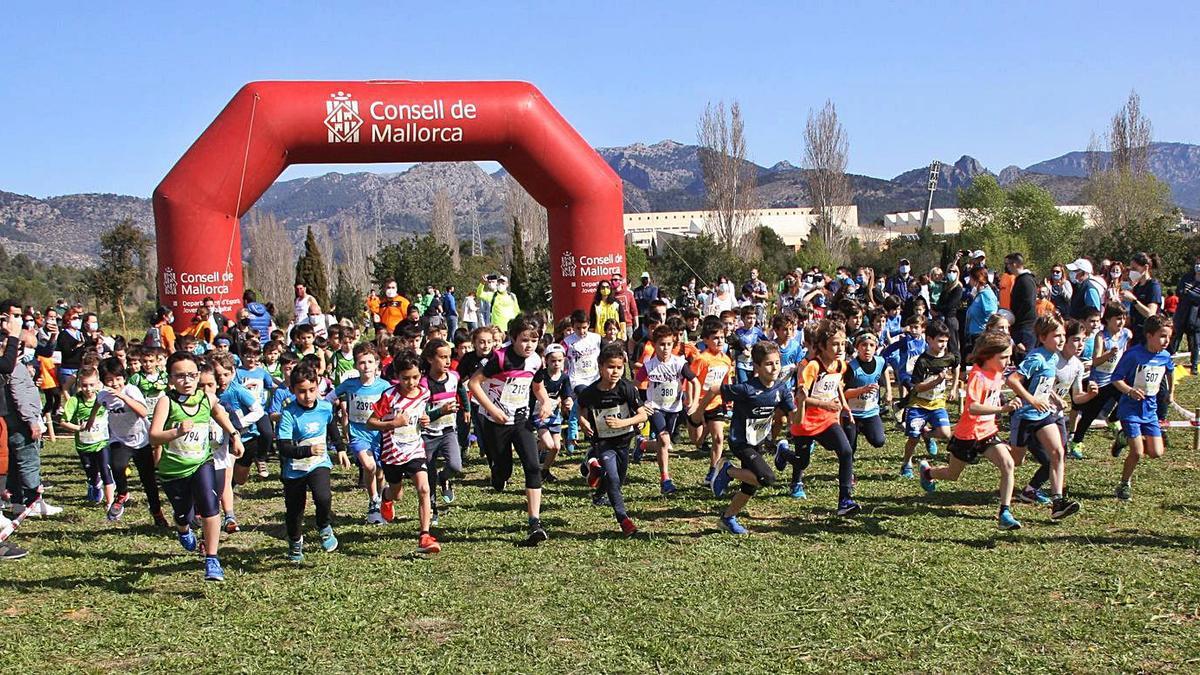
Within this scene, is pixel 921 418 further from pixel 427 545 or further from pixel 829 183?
pixel 829 183

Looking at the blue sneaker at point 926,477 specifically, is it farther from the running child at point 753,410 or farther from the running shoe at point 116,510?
the running shoe at point 116,510

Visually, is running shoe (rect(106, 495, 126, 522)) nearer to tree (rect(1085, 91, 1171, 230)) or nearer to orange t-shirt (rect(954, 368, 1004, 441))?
orange t-shirt (rect(954, 368, 1004, 441))

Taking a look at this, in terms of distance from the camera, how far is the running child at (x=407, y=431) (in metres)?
8.06

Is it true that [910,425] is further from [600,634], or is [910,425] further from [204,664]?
[204,664]

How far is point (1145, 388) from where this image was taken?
871 cm

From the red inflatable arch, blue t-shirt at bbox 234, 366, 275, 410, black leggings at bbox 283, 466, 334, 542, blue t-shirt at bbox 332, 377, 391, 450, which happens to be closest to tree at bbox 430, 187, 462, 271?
the red inflatable arch

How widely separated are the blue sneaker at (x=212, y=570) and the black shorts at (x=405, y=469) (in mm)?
1445

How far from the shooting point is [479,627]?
6359mm

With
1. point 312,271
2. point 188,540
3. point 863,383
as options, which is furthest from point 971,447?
point 312,271

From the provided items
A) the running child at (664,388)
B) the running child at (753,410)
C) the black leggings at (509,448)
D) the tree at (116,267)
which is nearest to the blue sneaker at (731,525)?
the running child at (753,410)

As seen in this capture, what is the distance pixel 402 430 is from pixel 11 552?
133 inches

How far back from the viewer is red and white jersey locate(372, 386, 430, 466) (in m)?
8.11

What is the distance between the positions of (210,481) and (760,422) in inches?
163

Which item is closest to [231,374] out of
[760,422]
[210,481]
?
[210,481]
